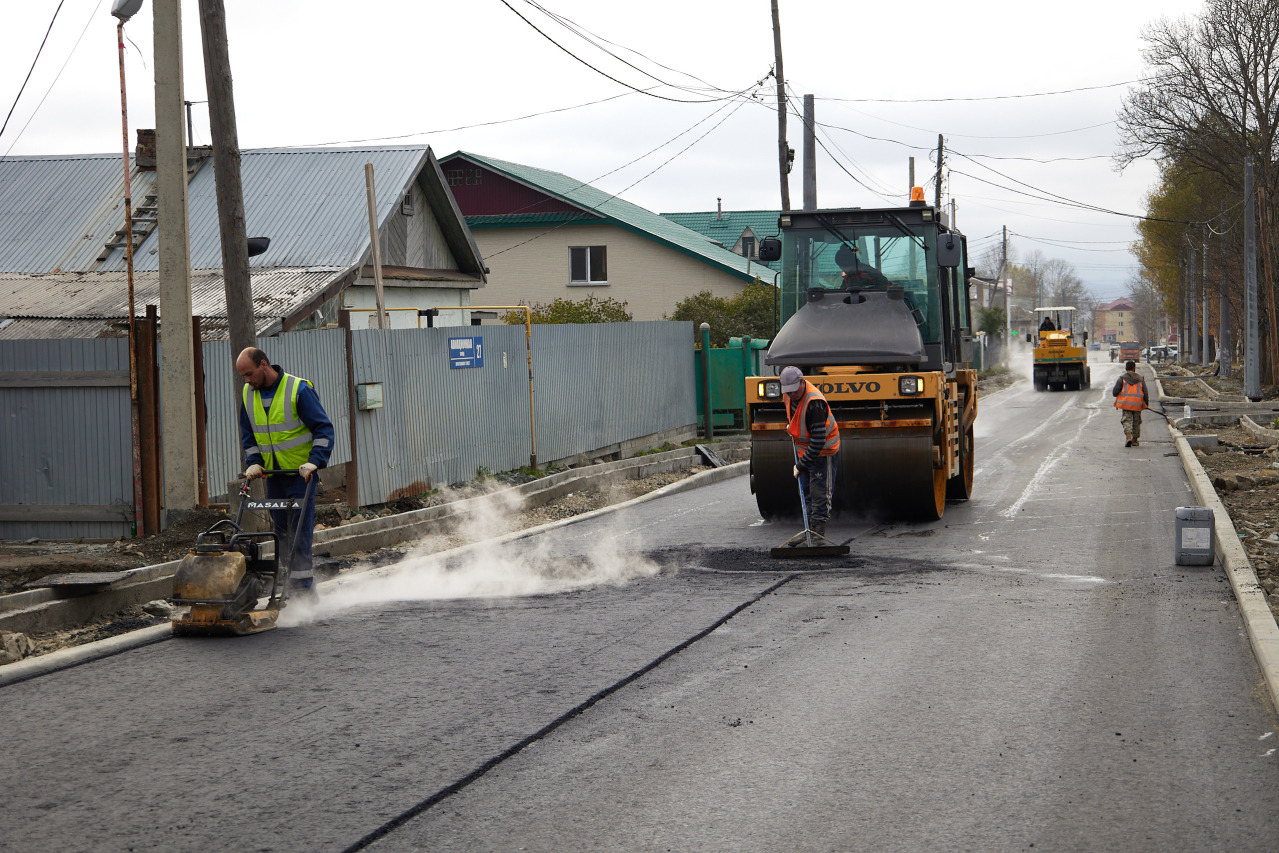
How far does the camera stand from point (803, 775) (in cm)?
505

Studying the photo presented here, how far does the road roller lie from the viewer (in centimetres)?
1207

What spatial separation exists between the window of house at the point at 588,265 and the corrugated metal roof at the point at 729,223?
12.7 metres

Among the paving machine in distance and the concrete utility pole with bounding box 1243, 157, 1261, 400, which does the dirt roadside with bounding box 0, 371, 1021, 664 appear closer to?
the concrete utility pole with bounding box 1243, 157, 1261, 400

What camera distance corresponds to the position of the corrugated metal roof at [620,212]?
39.1m

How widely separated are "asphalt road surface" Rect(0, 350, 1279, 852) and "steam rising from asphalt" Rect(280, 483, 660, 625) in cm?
6

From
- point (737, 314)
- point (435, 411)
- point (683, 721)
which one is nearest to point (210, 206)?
point (435, 411)

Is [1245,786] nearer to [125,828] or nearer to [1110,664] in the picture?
[1110,664]

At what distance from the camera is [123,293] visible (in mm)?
18203

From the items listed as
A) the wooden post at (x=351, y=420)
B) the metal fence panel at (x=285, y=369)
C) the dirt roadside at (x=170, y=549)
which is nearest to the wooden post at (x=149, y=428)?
the dirt roadside at (x=170, y=549)

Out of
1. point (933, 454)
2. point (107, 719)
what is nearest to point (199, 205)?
point (933, 454)

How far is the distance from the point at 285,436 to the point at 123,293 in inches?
454

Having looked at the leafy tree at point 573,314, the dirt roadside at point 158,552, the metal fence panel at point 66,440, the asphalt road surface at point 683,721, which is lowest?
the asphalt road surface at point 683,721

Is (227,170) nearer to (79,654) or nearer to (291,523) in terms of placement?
(291,523)

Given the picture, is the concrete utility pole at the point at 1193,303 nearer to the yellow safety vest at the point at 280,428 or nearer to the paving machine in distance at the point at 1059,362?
the paving machine in distance at the point at 1059,362
